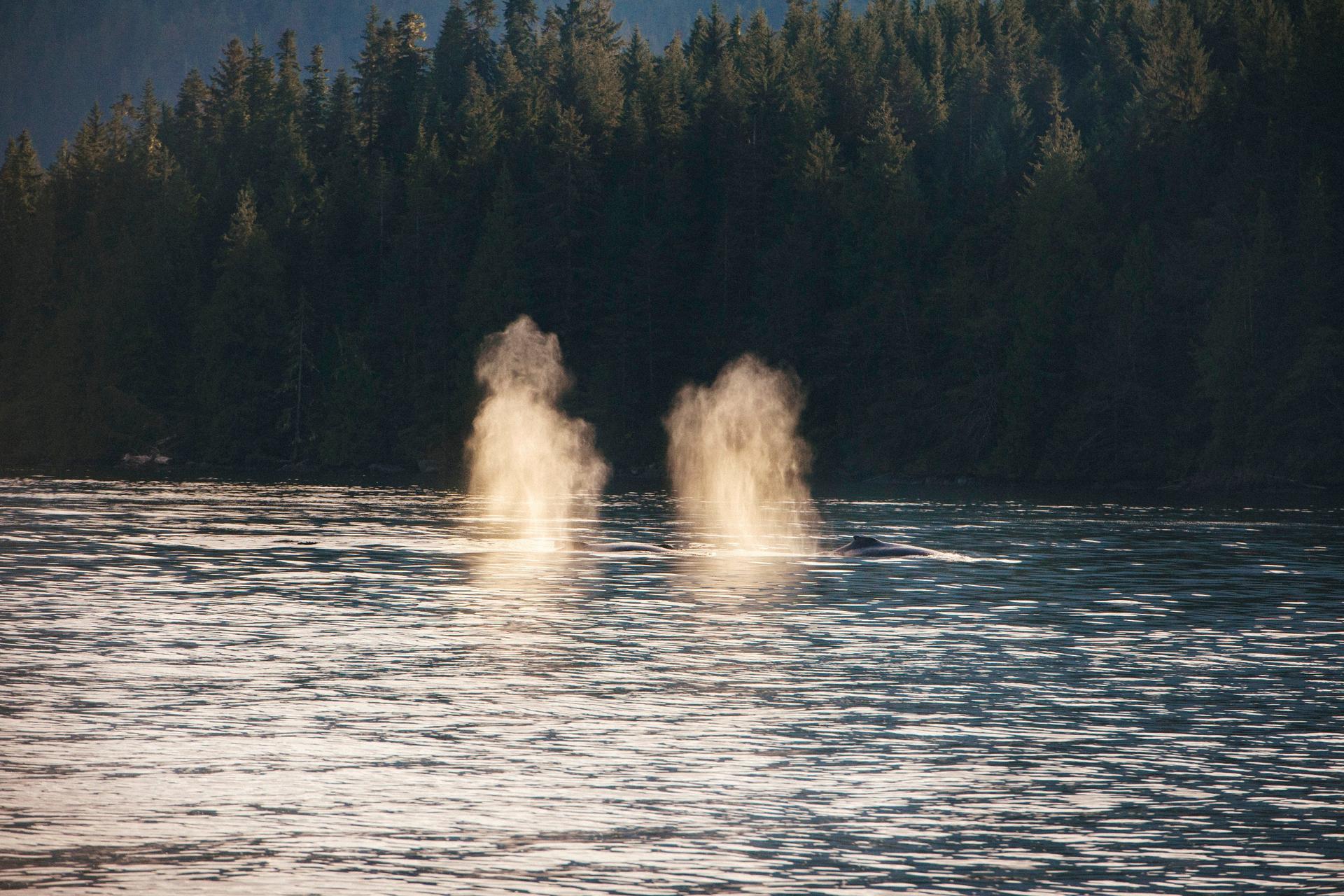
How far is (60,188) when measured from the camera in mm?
187500

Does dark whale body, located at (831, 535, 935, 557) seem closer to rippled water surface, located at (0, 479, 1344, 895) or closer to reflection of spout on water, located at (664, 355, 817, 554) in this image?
rippled water surface, located at (0, 479, 1344, 895)

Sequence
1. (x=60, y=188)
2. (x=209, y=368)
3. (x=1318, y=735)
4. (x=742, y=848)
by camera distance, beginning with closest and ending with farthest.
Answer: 1. (x=742, y=848)
2. (x=1318, y=735)
3. (x=209, y=368)
4. (x=60, y=188)

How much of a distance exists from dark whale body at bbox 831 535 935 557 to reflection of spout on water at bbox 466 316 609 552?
4626 centimetres

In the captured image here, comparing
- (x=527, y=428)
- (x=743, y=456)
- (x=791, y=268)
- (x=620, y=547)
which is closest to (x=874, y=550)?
(x=620, y=547)

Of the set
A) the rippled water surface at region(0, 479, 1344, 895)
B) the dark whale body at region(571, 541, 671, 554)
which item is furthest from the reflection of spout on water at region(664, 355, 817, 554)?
the rippled water surface at region(0, 479, 1344, 895)

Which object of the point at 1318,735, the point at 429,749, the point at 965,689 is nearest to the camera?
the point at 429,749

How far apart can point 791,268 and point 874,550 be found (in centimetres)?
8632

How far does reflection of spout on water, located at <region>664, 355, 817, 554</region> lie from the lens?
71625 millimetres

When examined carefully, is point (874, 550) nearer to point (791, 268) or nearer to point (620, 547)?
point (620, 547)

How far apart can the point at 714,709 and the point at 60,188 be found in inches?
6979

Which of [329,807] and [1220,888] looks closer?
[1220,888]

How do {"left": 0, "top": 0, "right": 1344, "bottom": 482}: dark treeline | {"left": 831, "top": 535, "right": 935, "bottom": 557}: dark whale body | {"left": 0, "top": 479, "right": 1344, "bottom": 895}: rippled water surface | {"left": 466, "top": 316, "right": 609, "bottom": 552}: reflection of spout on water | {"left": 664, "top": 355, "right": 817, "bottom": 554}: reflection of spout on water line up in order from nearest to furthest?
{"left": 0, "top": 479, "right": 1344, "bottom": 895}: rippled water surface, {"left": 831, "top": 535, "right": 935, "bottom": 557}: dark whale body, {"left": 664, "top": 355, "right": 817, "bottom": 554}: reflection of spout on water, {"left": 0, "top": 0, "right": 1344, "bottom": 482}: dark treeline, {"left": 466, "top": 316, "right": 609, "bottom": 552}: reflection of spout on water

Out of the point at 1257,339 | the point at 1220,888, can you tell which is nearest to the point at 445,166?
the point at 1257,339

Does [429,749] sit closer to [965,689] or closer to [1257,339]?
[965,689]
